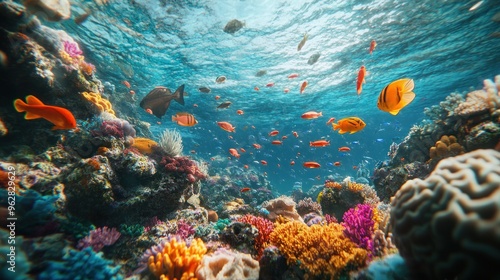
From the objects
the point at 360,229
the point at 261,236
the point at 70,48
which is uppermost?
the point at 70,48

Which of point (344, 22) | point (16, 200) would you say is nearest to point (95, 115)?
point (16, 200)

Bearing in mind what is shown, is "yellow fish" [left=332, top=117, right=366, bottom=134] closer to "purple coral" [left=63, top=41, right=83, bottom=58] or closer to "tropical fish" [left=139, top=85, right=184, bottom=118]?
"tropical fish" [left=139, top=85, right=184, bottom=118]

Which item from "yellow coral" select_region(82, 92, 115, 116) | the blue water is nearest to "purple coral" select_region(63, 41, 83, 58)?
"yellow coral" select_region(82, 92, 115, 116)

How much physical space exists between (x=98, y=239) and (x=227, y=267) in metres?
2.78

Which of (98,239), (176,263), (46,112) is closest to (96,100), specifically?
(46,112)

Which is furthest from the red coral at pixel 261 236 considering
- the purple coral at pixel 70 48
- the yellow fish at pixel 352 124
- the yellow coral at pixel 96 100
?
the purple coral at pixel 70 48

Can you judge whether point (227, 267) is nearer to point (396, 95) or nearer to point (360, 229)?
point (360, 229)

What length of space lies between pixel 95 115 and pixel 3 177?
3.21 metres

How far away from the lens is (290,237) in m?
3.91

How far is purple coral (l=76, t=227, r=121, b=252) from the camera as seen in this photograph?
3.98 meters

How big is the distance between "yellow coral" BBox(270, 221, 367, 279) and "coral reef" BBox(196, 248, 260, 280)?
65 cm

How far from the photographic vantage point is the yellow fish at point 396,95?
3.63 meters

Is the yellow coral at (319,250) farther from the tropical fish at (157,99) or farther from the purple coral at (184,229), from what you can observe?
the tropical fish at (157,99)

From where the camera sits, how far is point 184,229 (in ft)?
16.3
